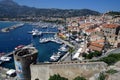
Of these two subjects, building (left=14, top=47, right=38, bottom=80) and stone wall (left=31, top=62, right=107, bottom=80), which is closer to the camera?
stone wall (left=31, top=62, right=107, bottom=80)

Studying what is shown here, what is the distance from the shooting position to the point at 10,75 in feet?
108

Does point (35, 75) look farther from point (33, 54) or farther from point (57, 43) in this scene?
point (57, 43)

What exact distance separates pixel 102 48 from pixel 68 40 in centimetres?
2279

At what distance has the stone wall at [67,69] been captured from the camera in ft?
65.3

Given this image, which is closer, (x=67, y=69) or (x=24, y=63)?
(x=24, y=63)

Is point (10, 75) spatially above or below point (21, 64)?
below

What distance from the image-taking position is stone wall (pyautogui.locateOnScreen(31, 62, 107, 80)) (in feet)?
65.3

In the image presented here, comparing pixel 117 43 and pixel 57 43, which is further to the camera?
pixel 57 43

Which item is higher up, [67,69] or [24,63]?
[24,63]

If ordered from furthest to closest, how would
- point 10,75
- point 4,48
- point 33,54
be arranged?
point 4,48 → point 10,75 → point 33,54

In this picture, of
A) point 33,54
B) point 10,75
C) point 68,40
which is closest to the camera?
point 33,54

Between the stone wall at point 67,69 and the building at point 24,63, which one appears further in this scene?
the building at point 24,63

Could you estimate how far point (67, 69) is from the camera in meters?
20.9

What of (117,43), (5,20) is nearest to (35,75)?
(117,43)
